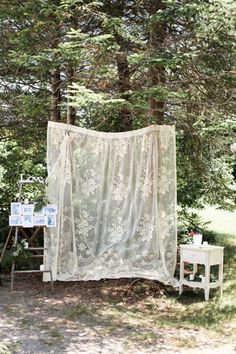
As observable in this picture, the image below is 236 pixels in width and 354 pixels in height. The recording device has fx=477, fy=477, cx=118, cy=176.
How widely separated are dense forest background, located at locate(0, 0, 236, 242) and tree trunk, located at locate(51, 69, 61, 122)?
14mm

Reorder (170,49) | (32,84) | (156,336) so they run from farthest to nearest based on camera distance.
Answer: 1. (32,84)
2. (170,49)
3. (156,336)

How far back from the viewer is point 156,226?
4.99 meters

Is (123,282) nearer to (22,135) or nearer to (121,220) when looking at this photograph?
(121,220)

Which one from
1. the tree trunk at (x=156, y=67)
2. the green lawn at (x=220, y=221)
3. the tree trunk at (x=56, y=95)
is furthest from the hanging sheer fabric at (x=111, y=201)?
the green lawn at (x=220, y=221)

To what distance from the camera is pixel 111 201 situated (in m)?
5.10

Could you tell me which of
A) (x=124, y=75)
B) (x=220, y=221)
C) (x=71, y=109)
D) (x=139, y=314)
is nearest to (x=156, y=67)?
(x=124, y=75)

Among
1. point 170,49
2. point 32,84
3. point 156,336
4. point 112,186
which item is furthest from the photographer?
point 32,84

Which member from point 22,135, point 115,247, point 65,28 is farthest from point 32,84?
point 115,247

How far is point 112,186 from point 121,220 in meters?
0.38

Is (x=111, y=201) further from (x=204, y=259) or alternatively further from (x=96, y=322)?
(x=96, y=322)

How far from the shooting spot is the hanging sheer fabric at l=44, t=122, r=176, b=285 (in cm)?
500

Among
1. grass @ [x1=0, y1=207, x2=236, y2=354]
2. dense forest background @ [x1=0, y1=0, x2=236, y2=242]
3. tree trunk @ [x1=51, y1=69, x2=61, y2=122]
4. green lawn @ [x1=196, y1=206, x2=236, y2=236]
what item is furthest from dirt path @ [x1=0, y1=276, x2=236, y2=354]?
Answer: green lawn @ [x1=196, y1=206, x2=236, y2=236]

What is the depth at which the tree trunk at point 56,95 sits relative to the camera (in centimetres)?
574

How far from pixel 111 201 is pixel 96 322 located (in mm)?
1411
